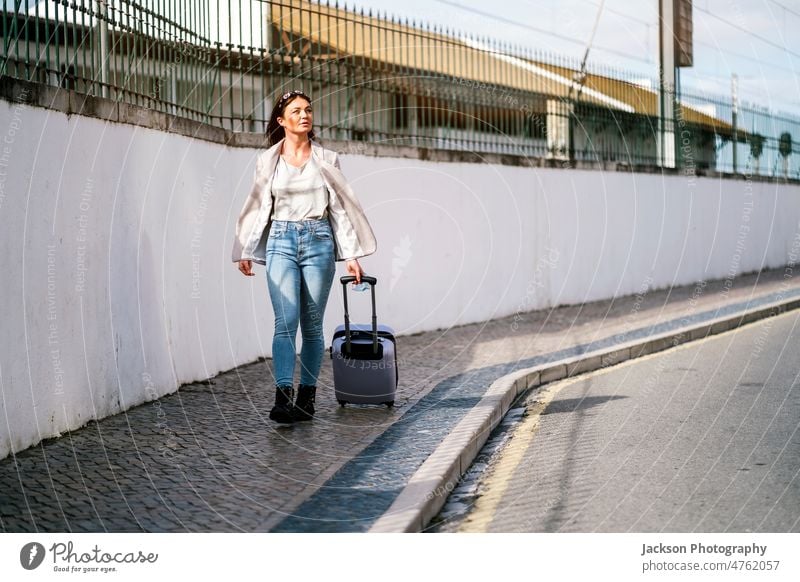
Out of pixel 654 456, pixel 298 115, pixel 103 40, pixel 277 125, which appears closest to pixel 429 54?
pixel 277 125

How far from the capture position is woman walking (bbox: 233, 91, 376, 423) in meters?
7.32

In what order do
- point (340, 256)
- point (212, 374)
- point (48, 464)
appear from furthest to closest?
point (212, 374) < point (340, 256) < point (48, 464)

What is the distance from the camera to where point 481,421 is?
24.5ft

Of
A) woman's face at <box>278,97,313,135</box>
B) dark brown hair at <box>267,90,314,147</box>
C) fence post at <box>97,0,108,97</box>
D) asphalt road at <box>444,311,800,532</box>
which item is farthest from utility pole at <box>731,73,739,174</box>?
fence post at <box>97,0,108,97</box>

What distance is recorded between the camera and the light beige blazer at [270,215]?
24.1 ft

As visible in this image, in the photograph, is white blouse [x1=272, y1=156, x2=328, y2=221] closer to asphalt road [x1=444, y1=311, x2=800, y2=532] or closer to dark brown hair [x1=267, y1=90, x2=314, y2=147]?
dark brown hair [x1=267, y1=90, x2=314, y2=147]

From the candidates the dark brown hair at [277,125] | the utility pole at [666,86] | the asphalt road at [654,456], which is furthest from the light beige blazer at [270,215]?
the utility pole at [666,86]

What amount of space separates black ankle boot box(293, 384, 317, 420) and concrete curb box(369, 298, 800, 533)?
38.1 inches

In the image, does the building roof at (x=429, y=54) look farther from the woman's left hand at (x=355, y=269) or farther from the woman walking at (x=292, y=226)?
the woman's left hand at (x=355, y=269)

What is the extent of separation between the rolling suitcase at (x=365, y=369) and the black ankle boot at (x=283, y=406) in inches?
25.4
